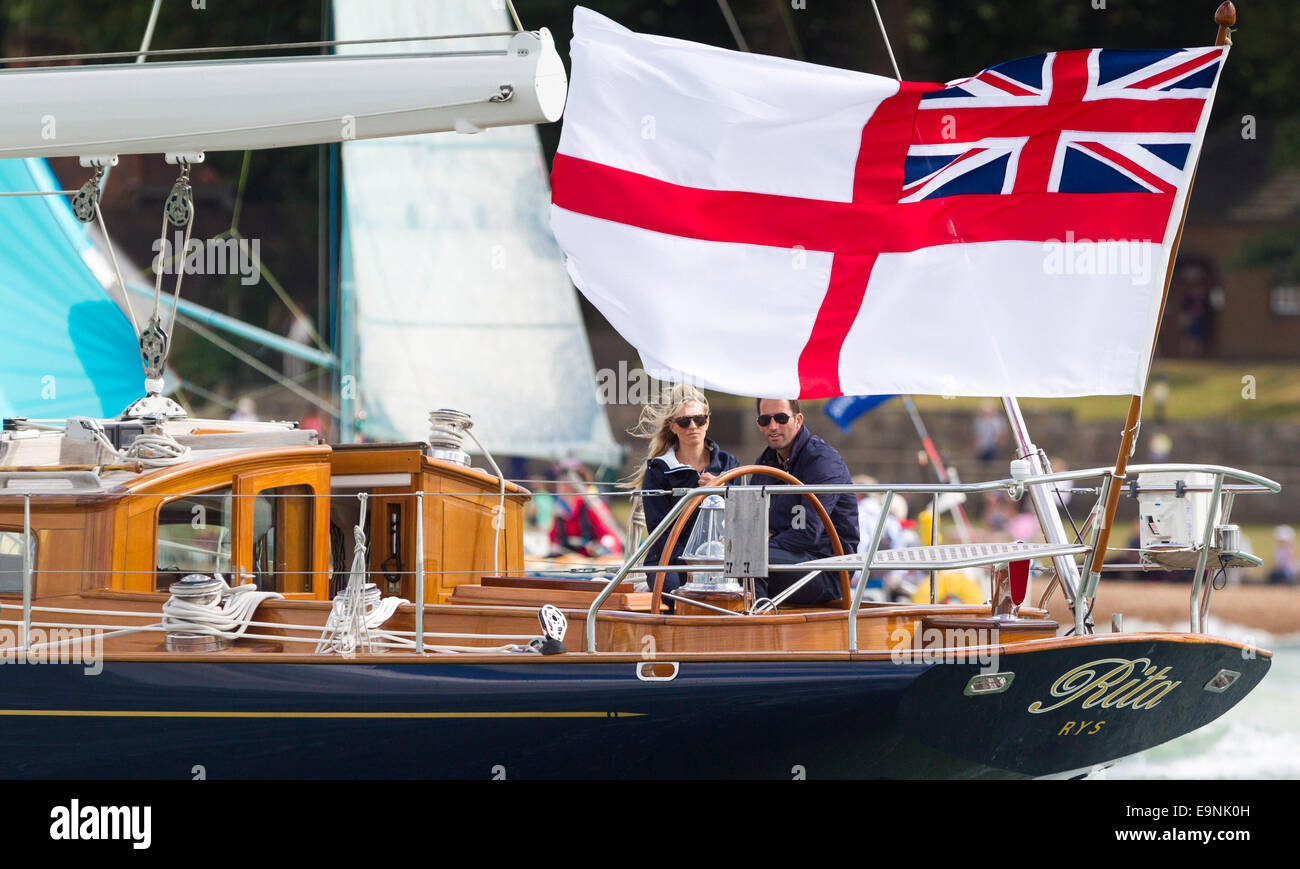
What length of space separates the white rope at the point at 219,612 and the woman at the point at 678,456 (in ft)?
6.12

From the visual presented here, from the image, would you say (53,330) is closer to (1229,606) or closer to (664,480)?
(664,480)

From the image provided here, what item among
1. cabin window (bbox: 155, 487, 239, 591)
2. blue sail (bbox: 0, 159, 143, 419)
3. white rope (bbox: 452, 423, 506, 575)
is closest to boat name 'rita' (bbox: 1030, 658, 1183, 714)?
white rope (bbox: 452, 423, 506, 575)

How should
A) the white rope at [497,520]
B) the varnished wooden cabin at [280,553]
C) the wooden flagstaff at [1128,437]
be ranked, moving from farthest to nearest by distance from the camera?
the white rope at [497,520] → the varnished wooden cabin at [280,553] → the wooden flagstaff at [1128,437]

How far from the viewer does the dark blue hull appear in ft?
23.6

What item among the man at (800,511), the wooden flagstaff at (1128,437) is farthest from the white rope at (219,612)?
the wooden flagstaff at (1128,437)

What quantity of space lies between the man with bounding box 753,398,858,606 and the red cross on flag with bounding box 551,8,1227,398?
0.67 metres

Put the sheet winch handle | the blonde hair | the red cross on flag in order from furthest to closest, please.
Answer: the blonde hair < the sheet winch handle < the red cross on flag

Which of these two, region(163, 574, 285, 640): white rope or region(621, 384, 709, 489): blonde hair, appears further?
region(621, 384, 709, 489): blonde hair

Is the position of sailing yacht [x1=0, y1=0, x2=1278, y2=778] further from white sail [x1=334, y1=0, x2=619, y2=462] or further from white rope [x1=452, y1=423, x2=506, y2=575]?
white sail [x1=334, y1=0, x2=619, y2=462]

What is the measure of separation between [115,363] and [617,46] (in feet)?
19.0

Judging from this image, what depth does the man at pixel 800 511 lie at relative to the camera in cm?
793

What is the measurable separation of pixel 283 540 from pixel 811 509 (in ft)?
8.41

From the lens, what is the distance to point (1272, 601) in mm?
22641

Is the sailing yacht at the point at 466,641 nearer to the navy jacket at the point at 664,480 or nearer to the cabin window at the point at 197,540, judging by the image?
the cabin window at the point at 197,540
